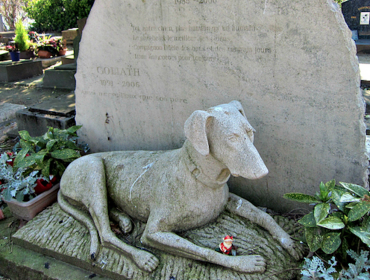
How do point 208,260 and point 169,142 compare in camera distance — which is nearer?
point 208,260

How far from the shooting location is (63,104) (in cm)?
519

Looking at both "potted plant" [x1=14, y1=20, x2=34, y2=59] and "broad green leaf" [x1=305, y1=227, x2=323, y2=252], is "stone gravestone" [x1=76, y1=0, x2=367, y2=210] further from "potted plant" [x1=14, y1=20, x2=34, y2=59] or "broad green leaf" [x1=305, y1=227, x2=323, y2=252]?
"potted plant" [x1=14, y1=20, x2=34, y2=59]

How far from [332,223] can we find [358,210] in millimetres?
202

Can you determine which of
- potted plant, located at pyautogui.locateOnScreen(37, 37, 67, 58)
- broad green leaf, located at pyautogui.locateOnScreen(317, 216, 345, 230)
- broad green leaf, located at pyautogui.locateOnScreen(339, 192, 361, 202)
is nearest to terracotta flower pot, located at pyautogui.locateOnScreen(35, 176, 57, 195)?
broad green leaf, located at pyautogui.locateOnScreen(317, 216, 345, 230)

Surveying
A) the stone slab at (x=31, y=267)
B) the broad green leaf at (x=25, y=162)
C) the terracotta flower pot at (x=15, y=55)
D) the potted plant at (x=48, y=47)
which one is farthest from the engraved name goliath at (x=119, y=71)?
the terracotta flower pot at (x=15, y=55)

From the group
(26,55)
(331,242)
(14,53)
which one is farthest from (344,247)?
(26,55)

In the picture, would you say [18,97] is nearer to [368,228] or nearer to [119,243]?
[119,243]

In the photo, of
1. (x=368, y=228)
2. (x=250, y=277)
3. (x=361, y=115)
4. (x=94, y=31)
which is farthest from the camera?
(x=94, y=31)

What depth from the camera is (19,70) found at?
10.2 meters

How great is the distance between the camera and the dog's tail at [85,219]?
2867mm

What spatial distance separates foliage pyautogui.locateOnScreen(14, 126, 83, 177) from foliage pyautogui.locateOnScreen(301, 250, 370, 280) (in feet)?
8.91

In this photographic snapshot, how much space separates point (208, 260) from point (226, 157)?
860mm

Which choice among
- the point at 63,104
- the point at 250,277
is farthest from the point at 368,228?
the point at 63,104

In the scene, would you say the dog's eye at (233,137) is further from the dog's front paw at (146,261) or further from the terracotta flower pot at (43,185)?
the terracotta flower pot at (43,185)
